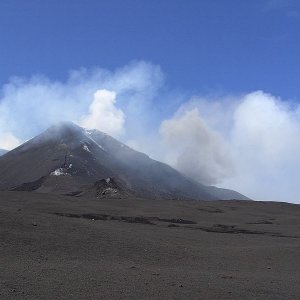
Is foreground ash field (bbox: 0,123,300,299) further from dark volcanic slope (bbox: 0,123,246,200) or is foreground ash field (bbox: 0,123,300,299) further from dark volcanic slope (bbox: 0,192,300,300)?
dark volcanic slope (bbox: 0,123,246,200)

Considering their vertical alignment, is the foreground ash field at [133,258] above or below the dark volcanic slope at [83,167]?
below

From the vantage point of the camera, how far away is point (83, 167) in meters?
127

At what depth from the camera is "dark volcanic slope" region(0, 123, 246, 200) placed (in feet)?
381

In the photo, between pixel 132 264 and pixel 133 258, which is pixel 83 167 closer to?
pixel 133 258

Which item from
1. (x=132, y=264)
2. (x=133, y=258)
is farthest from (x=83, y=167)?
(x=132, y=264)

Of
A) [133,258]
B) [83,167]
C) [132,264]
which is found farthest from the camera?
[83,167]

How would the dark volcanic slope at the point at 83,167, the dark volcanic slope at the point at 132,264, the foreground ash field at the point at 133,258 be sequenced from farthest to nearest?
the dark volcanic slope at the point at 83,167
the foreground ash field at the point at 133,258
the dark volcanic slope at the point at 132,264

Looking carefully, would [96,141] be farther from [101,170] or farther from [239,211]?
[239,211]

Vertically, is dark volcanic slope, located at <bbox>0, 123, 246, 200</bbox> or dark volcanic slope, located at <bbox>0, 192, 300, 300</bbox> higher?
dark volcanic slope, located at <bbox>0, 123, 246, 200</bbox>

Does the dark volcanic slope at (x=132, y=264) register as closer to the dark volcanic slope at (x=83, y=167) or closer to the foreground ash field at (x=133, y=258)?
the foreground ash field at (x=133, y=258)

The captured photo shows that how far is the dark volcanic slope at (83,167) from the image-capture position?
381ft

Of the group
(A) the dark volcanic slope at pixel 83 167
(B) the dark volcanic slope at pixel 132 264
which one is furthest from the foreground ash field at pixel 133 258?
(A) the dark volcanic slope at pixel 83 167

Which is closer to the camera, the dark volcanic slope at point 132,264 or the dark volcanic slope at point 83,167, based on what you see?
the dark volcanic slope at point 132,264

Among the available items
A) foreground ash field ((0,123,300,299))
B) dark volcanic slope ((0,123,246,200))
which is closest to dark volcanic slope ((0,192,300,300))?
foreground ash field ((0,123,300,299))
